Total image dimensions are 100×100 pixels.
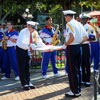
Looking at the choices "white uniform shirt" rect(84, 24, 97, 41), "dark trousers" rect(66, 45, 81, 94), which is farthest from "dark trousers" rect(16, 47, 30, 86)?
"white uniform shirt" rect(84, 24, 97, 41)

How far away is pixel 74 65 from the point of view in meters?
6.21

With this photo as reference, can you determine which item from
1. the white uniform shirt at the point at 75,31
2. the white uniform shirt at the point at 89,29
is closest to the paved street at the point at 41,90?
the white uniform shirt at the point at 75,31

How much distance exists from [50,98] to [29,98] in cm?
53

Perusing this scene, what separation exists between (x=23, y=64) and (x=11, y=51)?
165cm

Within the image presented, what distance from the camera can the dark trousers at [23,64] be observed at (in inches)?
279

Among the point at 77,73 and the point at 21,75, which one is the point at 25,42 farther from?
the point at 77,73

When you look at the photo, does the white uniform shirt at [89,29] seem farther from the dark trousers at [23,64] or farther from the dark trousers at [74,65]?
the dark trousers at [23,64]

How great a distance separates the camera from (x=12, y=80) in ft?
28.1

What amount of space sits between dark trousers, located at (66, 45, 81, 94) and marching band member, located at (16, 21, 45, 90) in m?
1.10

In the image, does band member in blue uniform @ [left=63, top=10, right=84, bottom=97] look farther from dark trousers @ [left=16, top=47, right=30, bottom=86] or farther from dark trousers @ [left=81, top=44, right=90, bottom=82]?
dark trousers @ [left=16, top=47, right=30, bottom=86]

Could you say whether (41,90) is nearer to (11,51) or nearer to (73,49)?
→ (73,49)

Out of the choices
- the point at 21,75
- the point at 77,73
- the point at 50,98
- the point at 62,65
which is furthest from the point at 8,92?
the point at 62,65

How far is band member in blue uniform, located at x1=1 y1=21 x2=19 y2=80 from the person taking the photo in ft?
27.7

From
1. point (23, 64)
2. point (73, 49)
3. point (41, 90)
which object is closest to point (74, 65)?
point (73, 49)
